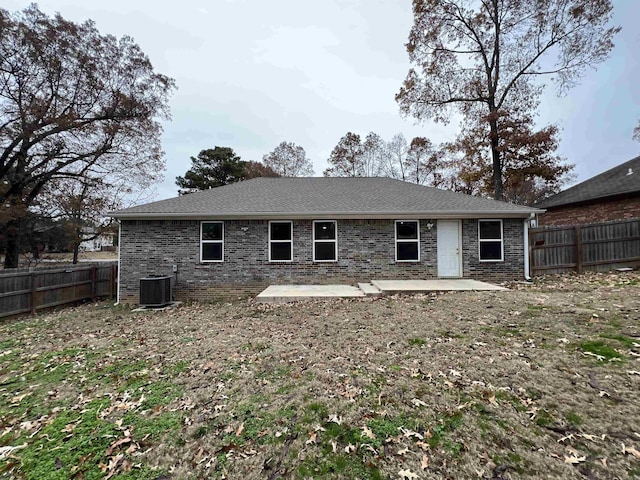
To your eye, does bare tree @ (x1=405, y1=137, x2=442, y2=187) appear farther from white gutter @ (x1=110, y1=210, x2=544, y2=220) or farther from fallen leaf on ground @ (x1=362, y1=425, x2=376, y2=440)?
Answer: fallen leaf on ground @ (x1=362, y1=425, x2=376, y2=440)

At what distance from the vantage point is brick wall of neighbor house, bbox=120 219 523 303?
31.6 ft

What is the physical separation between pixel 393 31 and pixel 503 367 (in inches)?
774

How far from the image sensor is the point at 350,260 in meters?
9.80

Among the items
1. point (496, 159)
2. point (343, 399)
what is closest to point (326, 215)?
point (343, 399)

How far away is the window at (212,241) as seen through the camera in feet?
32.1

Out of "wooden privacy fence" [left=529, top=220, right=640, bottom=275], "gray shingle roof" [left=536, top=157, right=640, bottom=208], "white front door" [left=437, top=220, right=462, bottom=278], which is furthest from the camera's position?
"gray shingle roof" [left=536, top=157, right=640, bottom=208]

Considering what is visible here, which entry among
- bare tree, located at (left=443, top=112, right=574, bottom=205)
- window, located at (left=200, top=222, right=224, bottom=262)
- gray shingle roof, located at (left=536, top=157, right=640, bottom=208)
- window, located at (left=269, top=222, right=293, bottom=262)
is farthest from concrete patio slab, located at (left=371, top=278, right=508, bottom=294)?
bare tree, located at (left=443, top=112, right=574, bottom=205)

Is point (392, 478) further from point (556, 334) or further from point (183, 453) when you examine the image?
point (556, 334)

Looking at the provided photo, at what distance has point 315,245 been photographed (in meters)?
9.87

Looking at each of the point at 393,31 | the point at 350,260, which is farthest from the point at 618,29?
the point at 350,260

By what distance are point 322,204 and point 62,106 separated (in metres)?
16.2

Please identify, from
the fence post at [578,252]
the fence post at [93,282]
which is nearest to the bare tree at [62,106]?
the fence post at [93,282]

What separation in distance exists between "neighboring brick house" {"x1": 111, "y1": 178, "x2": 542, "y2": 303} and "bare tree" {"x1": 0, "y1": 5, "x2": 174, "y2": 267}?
10.6 metres

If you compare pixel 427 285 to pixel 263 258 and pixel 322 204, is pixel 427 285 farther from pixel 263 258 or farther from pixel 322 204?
pixel 263 258
